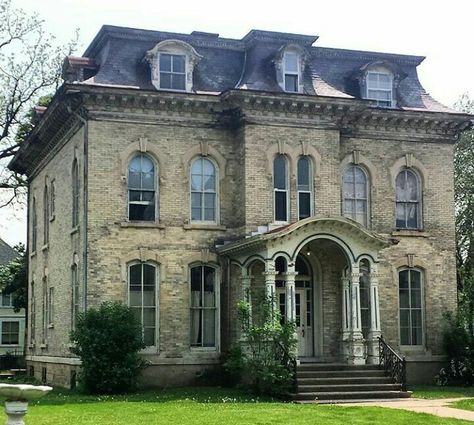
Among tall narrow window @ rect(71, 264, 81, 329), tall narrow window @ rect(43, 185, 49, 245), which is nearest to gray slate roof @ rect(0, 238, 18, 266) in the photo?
tall narrow window @ rect(43, 185, 49, 245)

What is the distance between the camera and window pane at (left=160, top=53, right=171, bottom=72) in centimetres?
2820

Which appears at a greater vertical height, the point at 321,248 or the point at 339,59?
the point at 339,59

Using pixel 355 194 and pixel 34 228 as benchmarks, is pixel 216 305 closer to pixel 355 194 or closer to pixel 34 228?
pixel 355 194

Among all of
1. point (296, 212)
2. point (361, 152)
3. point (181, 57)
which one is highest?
point (181, 57)

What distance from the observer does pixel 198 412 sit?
20.0m

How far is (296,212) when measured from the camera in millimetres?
28000

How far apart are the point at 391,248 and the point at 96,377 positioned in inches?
396

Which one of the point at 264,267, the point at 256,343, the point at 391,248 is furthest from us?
the point at 391,248

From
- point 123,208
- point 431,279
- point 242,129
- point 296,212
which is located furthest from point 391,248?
point 123,208

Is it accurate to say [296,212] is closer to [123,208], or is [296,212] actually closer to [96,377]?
[123,208]

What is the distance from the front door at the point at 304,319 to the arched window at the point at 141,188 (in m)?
4.91

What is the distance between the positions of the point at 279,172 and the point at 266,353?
6.13 metres

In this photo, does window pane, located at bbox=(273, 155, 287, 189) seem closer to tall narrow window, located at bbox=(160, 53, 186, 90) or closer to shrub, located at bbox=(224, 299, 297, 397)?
tall narrow window, located at bbox=(160, 53, 186, 90)

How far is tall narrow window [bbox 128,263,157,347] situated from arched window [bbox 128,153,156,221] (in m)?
1.47
